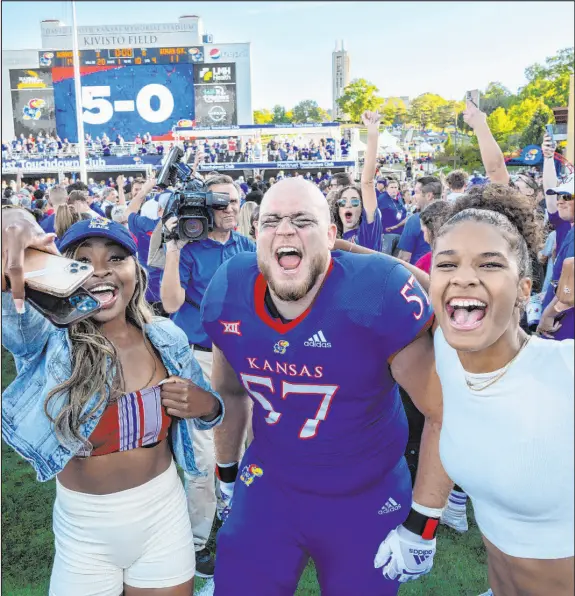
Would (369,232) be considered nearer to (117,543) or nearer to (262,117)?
(117,543)

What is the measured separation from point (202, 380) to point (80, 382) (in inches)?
19.9

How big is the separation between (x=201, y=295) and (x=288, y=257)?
5.46ft

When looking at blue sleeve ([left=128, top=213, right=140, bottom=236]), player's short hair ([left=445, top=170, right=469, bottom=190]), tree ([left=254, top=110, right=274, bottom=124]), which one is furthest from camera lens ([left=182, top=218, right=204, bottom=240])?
tree ([left=254, top=110, right=274, bottom=124])

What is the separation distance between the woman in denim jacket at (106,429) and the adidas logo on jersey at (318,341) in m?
0.49

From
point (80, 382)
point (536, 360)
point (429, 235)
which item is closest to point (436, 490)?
point (536, 360)

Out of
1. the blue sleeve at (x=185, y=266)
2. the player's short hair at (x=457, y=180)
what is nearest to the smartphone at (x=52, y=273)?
the blue sleeve at (x=185, y=266)

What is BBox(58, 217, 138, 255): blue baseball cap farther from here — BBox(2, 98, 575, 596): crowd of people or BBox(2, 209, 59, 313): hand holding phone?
BBox(2, 209, 59, 313): hand holding phone

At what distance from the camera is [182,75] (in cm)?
4044

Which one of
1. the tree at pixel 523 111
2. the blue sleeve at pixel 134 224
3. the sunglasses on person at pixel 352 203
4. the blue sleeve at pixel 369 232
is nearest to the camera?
the blue sleeve at pixel 369 232

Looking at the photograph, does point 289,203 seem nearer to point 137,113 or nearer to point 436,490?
point 436,490

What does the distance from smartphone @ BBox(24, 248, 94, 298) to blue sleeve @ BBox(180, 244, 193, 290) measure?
212 cm

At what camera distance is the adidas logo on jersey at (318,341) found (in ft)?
7.11

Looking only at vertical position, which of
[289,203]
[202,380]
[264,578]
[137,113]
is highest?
[137,113]

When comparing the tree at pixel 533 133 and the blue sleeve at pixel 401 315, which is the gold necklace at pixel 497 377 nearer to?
the blue sleeve at pixel 401 315
